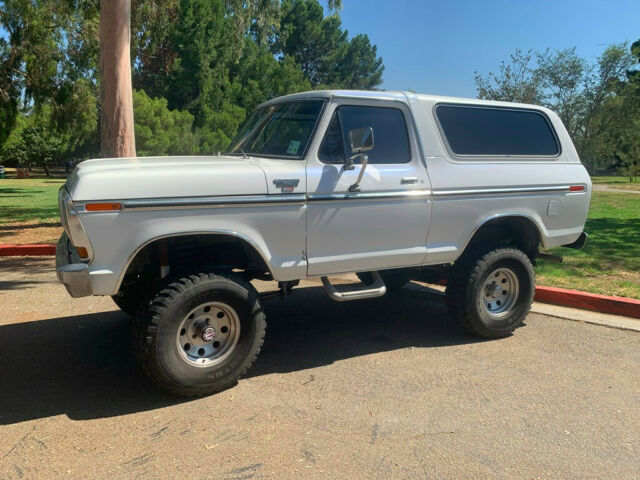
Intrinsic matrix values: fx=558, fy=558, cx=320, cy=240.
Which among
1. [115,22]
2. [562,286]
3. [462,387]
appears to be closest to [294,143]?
[462,387]

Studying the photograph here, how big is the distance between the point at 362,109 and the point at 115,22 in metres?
5.67

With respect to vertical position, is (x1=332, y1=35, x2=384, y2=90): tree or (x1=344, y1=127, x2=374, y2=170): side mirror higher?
(x1=332, y1=35, x2=384, y2=90): tree

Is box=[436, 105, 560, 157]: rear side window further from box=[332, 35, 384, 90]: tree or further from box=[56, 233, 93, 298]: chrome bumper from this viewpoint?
box=[332, 35, 384, 90]: tree

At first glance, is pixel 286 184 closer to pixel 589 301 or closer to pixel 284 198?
pixel 284 198

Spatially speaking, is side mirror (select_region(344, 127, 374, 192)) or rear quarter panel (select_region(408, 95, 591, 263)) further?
rear quarter panel (select_region(408, 95, 591, 263))

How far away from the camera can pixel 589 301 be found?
6.24m

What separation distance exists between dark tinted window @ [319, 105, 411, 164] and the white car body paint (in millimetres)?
69

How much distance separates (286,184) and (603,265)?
586 cm

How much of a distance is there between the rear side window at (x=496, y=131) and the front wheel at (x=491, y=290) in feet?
3.20

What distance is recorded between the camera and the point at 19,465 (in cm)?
310

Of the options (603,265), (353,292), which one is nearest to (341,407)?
(353,292)

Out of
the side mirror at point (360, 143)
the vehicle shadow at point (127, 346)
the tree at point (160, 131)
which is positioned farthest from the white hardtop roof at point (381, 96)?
the tree at point (160, 131)

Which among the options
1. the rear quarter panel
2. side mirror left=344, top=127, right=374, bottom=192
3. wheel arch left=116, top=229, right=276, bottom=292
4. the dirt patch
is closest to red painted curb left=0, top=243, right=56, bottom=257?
the dirt patch

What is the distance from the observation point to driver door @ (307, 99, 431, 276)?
14.1 ft
